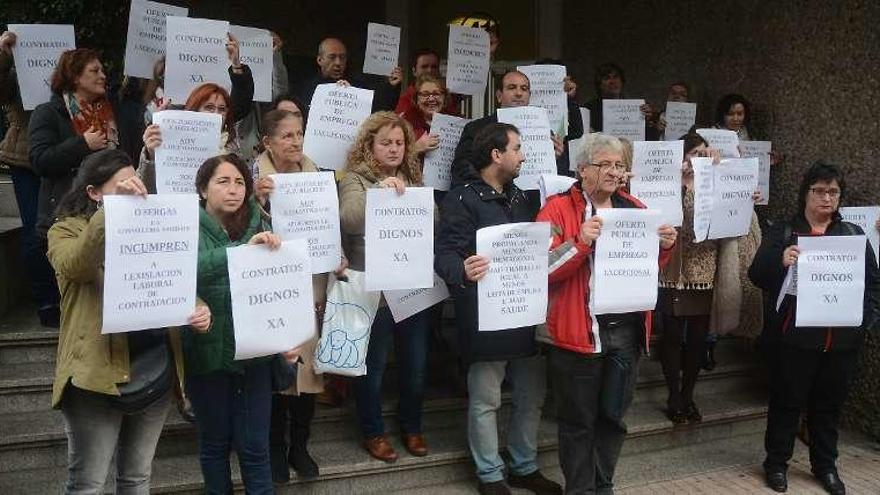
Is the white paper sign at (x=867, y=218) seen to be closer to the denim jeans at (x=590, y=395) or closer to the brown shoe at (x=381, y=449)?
the denim jeans at (x=590, y=395)

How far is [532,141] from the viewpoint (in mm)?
4770

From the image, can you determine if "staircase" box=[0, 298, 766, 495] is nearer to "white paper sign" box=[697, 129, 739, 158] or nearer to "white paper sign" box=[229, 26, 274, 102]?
"white paper sign" box=[697, 129, 739, 158]

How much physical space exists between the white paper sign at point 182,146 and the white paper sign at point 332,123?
64cm

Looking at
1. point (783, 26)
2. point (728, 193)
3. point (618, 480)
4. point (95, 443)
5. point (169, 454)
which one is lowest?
point (618, 480)

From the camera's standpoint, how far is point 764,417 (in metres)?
5.79

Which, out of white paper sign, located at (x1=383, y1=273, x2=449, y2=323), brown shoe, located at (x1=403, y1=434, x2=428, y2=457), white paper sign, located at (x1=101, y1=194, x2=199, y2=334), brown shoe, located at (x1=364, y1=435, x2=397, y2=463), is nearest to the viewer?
white paper sign, located at (x1=101, y1=194, x2=199, y2=334)

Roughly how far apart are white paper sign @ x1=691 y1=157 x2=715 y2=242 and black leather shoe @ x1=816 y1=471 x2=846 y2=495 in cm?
158

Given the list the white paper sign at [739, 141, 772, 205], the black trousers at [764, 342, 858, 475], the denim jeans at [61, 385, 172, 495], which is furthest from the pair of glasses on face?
the denim jeans at [61, 385, 172, 495]

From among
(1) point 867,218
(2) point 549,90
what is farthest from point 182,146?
(1) point 867,218

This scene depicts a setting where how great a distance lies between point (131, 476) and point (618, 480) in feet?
9.65

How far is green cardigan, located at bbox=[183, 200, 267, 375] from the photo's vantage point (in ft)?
10.3

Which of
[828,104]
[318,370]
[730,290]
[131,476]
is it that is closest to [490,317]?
[318,370]

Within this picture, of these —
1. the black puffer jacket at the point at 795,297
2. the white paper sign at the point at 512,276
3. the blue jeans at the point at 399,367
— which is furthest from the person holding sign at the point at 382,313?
the black puffer jacket at the point at 795,297

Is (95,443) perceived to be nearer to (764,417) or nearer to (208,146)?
(208,146)
